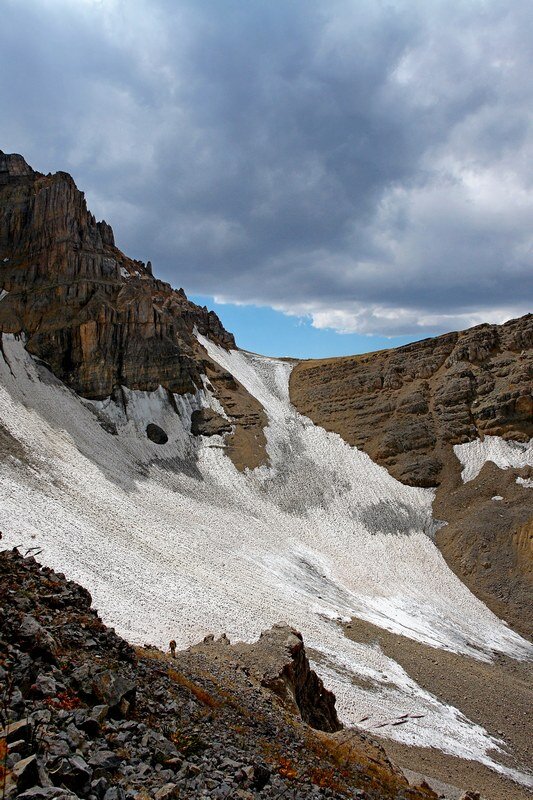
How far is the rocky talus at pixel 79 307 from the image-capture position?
59.0 meters

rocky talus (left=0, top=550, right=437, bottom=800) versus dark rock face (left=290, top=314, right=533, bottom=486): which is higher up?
dark rock face (left=290, top=314, right=533, bottom=486)

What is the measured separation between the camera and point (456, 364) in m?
71.9

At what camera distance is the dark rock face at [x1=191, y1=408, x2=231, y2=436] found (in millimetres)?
63062

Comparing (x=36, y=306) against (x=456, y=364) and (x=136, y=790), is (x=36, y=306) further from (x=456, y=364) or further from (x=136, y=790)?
(x=136, y=790)

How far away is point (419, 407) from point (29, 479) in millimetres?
49921

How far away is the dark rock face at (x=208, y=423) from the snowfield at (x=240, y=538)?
1057 millimetres

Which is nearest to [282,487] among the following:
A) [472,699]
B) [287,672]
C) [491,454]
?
[491,454]

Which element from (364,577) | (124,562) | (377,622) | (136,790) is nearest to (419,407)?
(364,577)

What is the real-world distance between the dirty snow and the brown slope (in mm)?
834

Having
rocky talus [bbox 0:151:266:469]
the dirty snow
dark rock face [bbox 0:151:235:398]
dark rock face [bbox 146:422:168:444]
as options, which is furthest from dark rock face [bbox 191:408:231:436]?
the dirty snow

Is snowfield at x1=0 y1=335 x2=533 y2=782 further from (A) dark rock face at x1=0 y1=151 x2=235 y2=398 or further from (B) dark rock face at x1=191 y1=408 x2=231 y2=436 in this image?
(A) dark rock face at x1=0 y1=151 x2=235 y2=398

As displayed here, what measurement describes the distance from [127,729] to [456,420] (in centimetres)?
6384

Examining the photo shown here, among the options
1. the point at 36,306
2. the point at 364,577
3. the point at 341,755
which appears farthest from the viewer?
the point at 36,306

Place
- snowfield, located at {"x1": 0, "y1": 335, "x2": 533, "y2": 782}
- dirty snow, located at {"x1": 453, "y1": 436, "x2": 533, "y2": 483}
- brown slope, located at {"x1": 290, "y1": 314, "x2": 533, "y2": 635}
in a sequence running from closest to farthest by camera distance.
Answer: snowfield, located at {"x1": 0, "y1": 335, "x2": 533, "y2": 782} < brown slope, located at {"x1": 290, "y1": 314, "x2": 533, "y2": 635} < dirty snow, located at {"x1": 453, "y1": 436, "x2": 533, "y2": 483}
